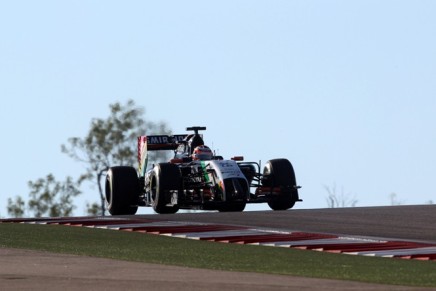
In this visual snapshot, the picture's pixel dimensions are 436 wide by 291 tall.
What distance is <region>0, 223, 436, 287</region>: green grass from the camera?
14.6m

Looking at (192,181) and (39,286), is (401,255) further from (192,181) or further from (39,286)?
(192,181)

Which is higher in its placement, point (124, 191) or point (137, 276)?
point (124, 191)

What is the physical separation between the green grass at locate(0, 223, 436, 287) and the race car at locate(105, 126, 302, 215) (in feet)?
20.3

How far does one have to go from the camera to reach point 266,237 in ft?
67.7

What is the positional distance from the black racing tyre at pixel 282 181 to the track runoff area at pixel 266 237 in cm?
524

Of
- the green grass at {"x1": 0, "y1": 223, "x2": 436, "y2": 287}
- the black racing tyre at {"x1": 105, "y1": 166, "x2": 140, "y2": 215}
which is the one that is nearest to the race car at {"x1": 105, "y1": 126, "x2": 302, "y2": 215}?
the black racing tyre at {"x1": 105, "y1": 166, "x2": 140, "y2": 215}

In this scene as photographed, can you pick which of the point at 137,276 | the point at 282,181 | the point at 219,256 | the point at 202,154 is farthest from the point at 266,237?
the point at 282,181

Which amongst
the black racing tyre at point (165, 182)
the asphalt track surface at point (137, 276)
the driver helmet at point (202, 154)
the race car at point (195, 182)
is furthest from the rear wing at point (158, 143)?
the asphalt track surface at point (137, 276)

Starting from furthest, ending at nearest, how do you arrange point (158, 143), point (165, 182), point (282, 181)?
1. point (158, 143)
2. point (282, 181)
3. point (165, 182)

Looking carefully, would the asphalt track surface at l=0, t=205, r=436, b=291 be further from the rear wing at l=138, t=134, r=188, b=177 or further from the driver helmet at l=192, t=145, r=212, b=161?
the rear wing at l=138, t=134, r=188, b=177

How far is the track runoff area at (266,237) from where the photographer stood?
18.0 meters

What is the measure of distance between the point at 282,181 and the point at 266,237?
31.2ft

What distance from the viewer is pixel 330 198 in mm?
52438

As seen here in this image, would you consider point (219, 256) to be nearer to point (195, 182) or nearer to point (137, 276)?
point (137, 276)
